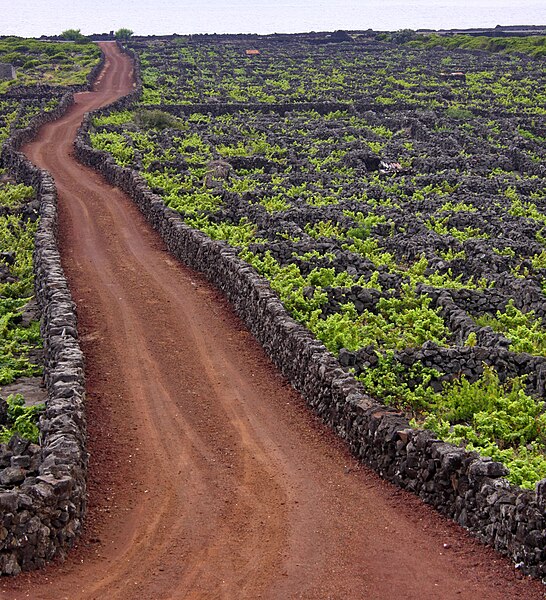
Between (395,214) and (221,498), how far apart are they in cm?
2104

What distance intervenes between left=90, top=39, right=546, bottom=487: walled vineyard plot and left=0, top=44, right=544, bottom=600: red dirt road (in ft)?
5.40

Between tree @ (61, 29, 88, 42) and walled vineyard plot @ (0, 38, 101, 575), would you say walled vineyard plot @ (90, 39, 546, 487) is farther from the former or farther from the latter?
tree @ (61, 29, 88, 42)

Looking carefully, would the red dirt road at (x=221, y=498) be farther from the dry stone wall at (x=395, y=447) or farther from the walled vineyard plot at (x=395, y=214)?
the walled vineyard plot at (x=395, y=214)

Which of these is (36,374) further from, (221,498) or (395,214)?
(395,214)

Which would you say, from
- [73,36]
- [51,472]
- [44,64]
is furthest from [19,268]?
[73,36]

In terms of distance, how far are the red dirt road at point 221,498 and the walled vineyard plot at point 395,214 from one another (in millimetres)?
1646

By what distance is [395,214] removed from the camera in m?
33.2

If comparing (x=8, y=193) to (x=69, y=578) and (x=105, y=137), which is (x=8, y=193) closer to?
(x=105, y=137)

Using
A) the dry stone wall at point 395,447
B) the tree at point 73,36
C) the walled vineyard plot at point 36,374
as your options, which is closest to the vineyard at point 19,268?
the walled vineyard plot at point 36,374

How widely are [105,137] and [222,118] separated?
12.8m

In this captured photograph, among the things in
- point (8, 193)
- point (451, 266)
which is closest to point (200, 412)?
point (451, 266)

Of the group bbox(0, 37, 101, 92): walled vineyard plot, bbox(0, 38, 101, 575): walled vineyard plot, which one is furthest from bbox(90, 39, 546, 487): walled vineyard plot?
bbox(0, 37, 101, 92): walled vineyard plot

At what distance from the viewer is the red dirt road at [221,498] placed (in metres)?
11.1

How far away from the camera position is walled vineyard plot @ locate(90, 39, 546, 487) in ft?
56.6
